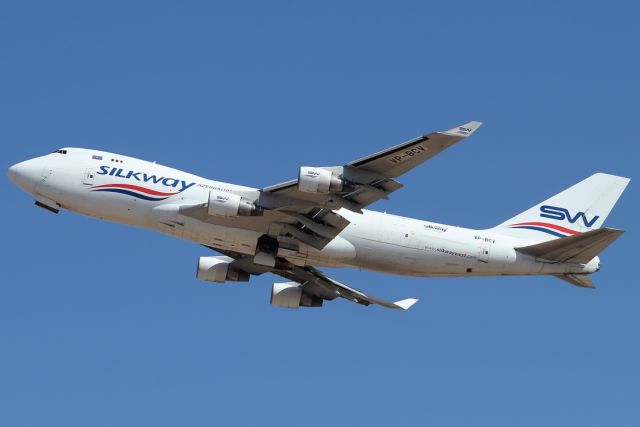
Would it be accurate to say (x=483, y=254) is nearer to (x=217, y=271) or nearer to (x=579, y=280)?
(x=579, y=280)

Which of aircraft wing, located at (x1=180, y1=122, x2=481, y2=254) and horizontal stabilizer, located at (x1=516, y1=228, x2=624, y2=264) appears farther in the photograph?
horizontal stabilizer, located at (x1=516, y1=228, x2=624, y2=264)

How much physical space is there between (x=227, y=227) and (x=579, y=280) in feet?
50.5

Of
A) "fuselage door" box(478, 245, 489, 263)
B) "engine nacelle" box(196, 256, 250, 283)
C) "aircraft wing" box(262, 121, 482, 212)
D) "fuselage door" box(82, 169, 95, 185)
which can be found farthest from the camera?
"engine nacelle" box(196, 256, 250, 283)

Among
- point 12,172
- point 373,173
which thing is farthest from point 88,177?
point 373,173

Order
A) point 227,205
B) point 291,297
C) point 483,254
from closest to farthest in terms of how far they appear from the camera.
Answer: point 227,205
point 483,254
point 291,297

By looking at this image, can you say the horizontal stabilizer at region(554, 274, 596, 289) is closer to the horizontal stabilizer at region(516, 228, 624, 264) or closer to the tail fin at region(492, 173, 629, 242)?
the horizontal stabilizer at region(516, 228, 624, 264)

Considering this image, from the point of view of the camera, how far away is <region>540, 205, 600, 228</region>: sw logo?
52.3 metres

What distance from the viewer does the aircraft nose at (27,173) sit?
4850 centimetres

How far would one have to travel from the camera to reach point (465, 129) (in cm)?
4162

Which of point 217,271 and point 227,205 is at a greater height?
point 227,205

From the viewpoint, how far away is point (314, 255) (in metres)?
48.5

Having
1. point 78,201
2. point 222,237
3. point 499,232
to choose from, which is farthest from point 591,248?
point 78,201

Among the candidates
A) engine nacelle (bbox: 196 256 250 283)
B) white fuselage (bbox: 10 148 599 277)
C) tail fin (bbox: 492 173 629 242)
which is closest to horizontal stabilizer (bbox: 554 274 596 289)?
white fuselage (bbox: 10 148 599 277)

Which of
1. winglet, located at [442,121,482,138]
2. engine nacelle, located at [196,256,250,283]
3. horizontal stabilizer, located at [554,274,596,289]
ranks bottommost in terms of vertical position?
engine nacelle, located at [196,256,250,283]
